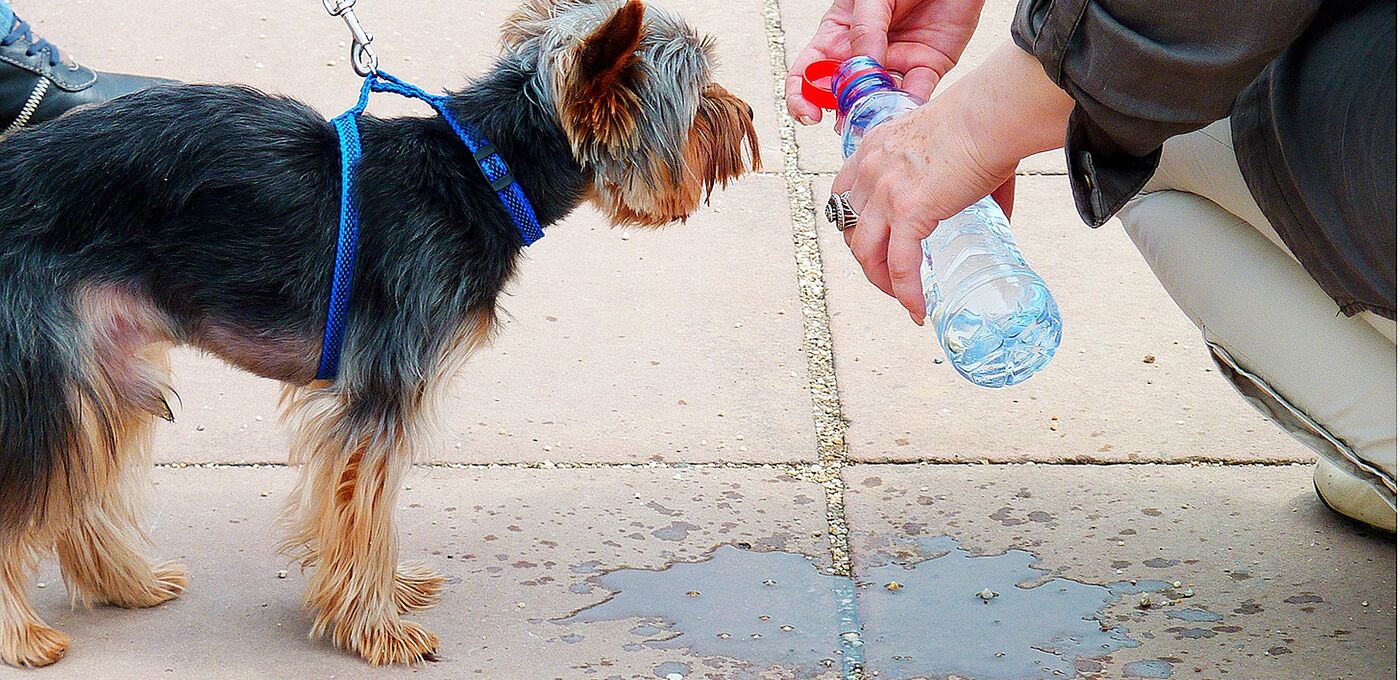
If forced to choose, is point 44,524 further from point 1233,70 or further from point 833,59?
point 1233,70

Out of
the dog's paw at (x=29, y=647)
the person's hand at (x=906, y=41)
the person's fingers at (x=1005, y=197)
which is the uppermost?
the person's hand at (x=906, y=41)

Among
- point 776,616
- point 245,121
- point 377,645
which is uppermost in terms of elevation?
point 245,121

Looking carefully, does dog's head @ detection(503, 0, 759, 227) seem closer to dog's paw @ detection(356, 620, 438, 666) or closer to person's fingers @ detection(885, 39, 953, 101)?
person's fingers @ detection(885, 39, 953, 101)

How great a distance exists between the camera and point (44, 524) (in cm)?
265

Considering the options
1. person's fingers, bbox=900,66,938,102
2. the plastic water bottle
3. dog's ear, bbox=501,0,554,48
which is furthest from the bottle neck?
dog's ear, bbox=501,0,554,48

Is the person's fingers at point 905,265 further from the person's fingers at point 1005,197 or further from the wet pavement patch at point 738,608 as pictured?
the wet pavement patch at point 738,608

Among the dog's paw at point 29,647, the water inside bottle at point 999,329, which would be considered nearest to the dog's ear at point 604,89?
the water inside bottle at point 999,329

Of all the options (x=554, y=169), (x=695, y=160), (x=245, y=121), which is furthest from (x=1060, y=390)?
(x=245, y=121)

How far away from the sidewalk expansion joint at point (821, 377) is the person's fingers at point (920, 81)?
92 cm

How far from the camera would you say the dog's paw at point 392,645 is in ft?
9.34

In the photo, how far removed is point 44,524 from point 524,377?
1386mm

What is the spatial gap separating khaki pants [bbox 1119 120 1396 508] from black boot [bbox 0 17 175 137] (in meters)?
2.70

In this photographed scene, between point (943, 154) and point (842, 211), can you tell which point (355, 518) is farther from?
point (943, 154)

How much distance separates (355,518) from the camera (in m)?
2.81
